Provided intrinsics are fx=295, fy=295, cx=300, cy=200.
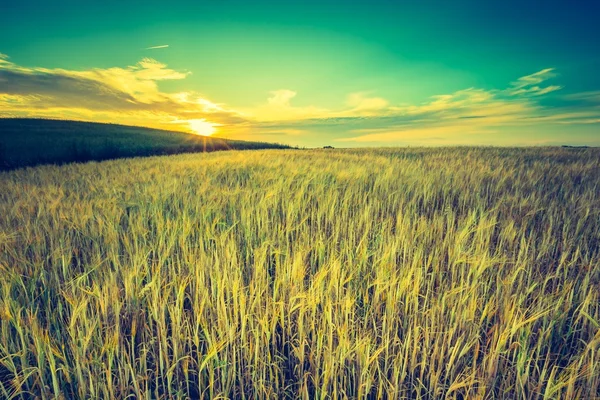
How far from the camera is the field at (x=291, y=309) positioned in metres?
1.10

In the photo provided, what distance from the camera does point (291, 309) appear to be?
1336 mm

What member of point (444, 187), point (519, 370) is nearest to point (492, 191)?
point (444, 187)

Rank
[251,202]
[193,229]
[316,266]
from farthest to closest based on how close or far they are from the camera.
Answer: [251,202] < [193,229] < [316,266]

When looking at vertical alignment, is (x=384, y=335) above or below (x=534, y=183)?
below

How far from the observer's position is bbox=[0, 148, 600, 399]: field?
1.10 meters

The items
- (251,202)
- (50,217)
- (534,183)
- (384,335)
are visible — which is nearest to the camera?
(384,335)

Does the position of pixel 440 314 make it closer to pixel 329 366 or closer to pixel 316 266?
pixel 329 366

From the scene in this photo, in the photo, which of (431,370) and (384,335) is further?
(384,335)

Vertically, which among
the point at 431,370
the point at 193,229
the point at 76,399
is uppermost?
the point at 193,229

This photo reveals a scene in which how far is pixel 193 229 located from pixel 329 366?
1.76 metres

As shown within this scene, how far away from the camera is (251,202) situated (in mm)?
3375

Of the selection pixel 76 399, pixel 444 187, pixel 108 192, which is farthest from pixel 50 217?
pixel 444 187

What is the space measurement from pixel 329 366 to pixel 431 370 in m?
0.38

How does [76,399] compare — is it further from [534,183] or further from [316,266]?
[534,183]
